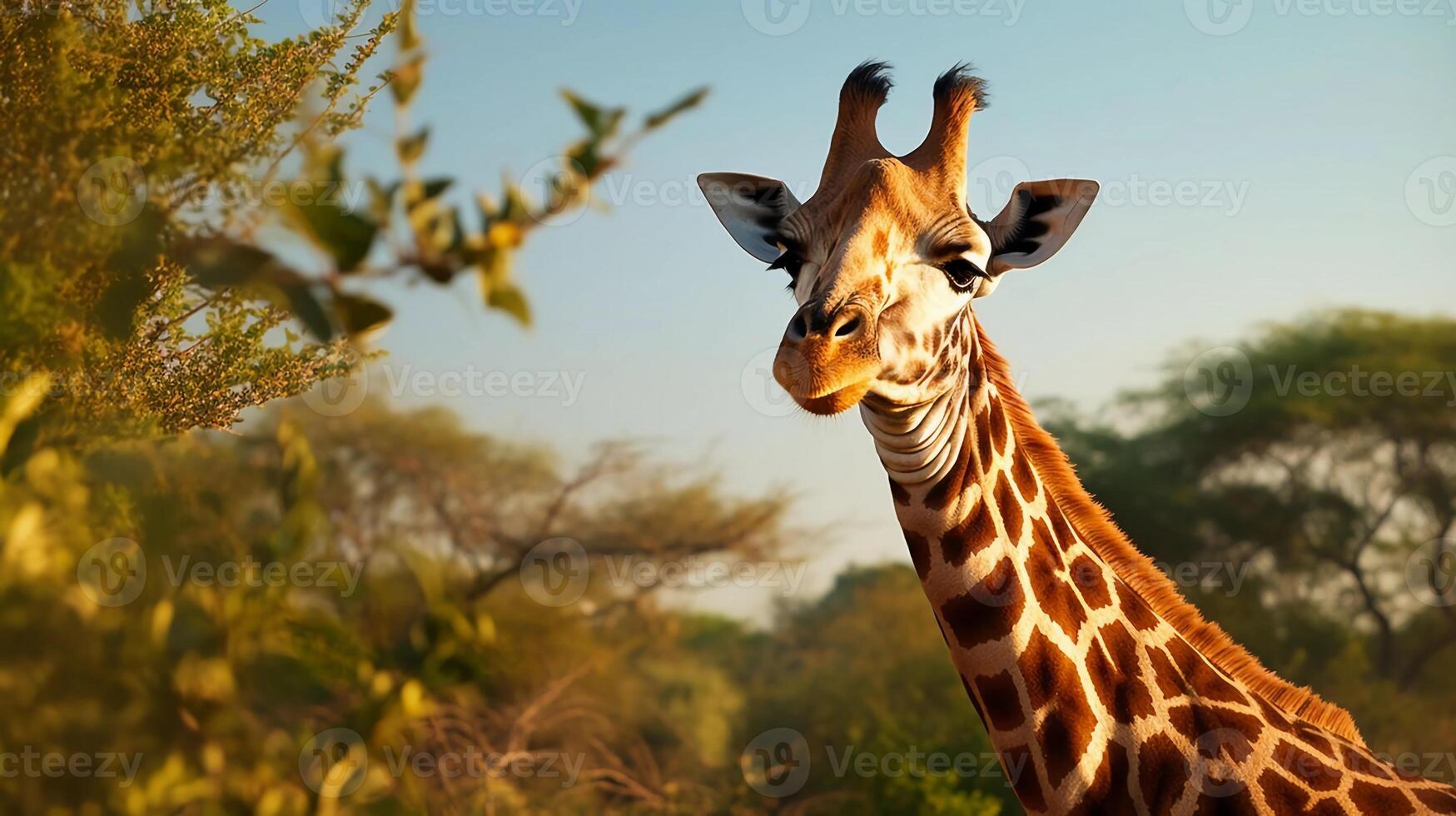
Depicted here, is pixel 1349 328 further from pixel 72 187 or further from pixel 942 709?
pixel 72 187

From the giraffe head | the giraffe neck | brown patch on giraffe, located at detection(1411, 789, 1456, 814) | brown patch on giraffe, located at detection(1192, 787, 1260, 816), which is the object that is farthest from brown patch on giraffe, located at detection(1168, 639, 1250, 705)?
the giraffe head

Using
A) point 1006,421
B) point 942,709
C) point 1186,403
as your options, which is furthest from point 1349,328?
point 1006,421

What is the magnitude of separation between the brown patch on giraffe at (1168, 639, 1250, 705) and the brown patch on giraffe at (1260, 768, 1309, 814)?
0.64ft

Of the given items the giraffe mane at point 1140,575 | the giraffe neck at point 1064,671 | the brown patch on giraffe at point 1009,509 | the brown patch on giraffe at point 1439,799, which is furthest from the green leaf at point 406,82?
the brown patch on giraffe at point 1439,799

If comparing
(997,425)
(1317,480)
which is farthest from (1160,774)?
(1317,480)

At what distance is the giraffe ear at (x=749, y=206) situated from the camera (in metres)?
3.30

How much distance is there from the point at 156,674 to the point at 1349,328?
590 inches

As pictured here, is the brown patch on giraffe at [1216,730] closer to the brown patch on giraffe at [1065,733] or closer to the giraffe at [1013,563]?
the giraffe at [1013,563]

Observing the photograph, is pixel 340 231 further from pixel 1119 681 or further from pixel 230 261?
pixel 1119 681

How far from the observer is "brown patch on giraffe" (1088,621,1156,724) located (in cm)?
263

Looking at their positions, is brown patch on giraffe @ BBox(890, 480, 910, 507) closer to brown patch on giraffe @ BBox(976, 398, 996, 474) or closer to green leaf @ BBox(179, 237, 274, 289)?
brown patch on giraffe @ BBox(976, 398, 996, 474)

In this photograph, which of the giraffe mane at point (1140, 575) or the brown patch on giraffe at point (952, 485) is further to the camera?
the giraffe mane at point (1140, 575)

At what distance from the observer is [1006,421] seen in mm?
2949

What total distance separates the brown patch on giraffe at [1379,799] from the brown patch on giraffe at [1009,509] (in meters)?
0.90
